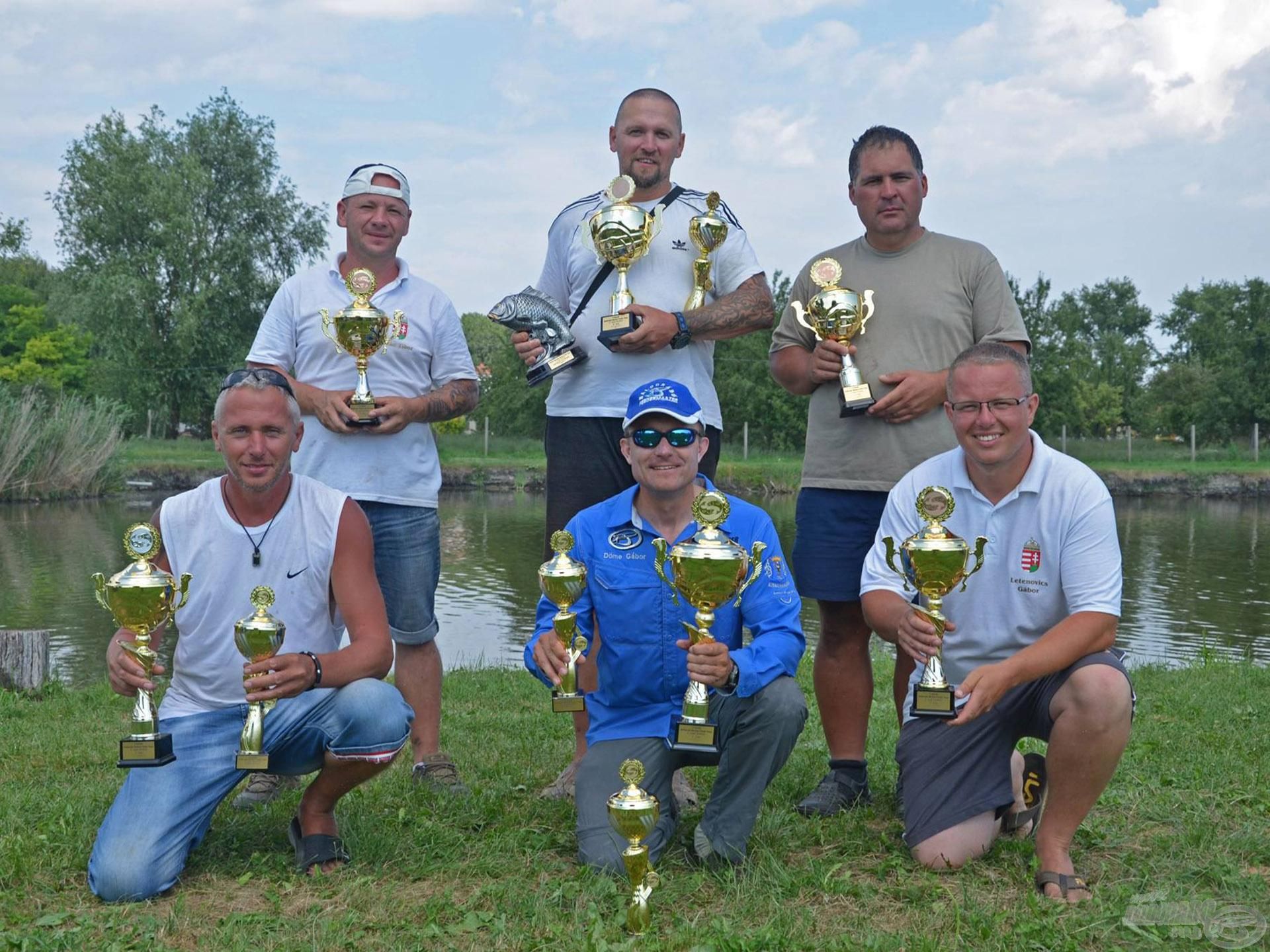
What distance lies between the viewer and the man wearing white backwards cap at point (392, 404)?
15.6ft

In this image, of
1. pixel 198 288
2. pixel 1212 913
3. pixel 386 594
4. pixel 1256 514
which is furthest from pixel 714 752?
pixel 198 288

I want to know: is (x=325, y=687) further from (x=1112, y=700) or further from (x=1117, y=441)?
(x=1117, y=441)

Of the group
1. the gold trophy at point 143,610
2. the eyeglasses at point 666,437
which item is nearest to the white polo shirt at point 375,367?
the gold trophy at point 143,610

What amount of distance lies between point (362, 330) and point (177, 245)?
37630 mm

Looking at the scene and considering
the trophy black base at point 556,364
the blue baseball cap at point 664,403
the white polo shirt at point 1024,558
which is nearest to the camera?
the white polo shirt at point 1024,558

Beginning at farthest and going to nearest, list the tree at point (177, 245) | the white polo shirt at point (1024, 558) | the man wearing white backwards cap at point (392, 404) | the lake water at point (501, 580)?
the tree at point (177, 245)
the lake water at point (501, 580)
the man wearing white backwards cap at point (392, 404)
the white polo shirt at point (1024, 558)

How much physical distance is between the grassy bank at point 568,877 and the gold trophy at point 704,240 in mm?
2027

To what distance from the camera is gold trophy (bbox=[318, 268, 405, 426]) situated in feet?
15.4

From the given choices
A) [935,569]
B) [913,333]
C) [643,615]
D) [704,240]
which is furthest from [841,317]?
[643,615]

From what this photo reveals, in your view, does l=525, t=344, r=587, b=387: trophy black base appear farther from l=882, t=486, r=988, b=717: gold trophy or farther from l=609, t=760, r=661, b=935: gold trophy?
l=609, t=760, r=661, b=935: gold trophy

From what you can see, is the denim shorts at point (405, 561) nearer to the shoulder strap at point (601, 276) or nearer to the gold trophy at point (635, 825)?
the shoulder strap at point (601, 276)

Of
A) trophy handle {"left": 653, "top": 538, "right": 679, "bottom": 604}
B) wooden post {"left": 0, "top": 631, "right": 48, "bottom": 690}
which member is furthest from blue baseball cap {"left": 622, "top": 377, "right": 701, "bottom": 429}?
wooden post {"left": 0, "top": 631, "right": 48, "bottom": 690}

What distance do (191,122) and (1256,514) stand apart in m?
36.3

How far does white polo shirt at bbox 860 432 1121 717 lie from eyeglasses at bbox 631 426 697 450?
74 cm
